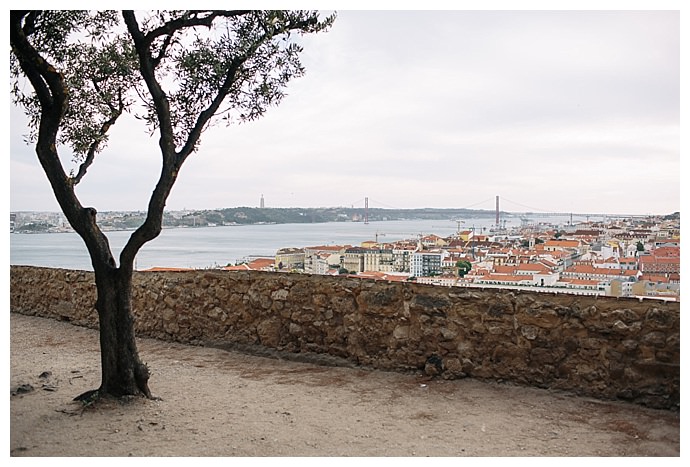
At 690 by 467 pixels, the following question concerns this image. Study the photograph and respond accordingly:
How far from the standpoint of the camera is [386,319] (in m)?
4.99

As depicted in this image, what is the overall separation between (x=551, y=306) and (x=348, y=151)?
11.7 ft

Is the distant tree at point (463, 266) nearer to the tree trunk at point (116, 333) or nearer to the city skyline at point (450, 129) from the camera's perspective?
the city skyline at point (450, 129)

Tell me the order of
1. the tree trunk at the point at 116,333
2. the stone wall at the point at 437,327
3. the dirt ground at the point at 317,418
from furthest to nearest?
the tree trunk at the point at 116,333, the stone wall at the point at 437,327, the dirt ground at the point at 317,418

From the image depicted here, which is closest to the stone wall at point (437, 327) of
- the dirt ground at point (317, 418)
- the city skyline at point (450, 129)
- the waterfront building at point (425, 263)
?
the dirt ground at point (317, 418)

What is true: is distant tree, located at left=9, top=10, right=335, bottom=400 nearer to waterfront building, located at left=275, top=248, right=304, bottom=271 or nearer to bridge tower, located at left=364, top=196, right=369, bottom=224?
waterfront building, located at left=275, top=248, right=304, bottom=271

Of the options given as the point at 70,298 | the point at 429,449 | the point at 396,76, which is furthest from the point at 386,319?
the point at 70,298

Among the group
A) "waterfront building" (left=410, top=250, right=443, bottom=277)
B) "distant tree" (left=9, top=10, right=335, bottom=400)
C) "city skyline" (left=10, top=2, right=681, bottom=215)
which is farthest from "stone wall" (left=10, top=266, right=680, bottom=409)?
"distant tree" (left=9, top=10, right=335, bottom=400)

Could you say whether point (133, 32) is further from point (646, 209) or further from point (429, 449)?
point (646, 209)

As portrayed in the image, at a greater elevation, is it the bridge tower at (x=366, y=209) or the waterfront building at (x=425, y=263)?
the bridge tower at (x=366, y=209)

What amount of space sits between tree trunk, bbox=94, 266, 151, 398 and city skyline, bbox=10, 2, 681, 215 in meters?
0.85

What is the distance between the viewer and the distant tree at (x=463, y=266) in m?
5.05

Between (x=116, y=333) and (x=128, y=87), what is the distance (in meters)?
2.33

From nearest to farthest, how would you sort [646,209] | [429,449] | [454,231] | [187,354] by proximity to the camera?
[429,449], [646,209], [187,354], [454,231]

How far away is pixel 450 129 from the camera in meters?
6.45
